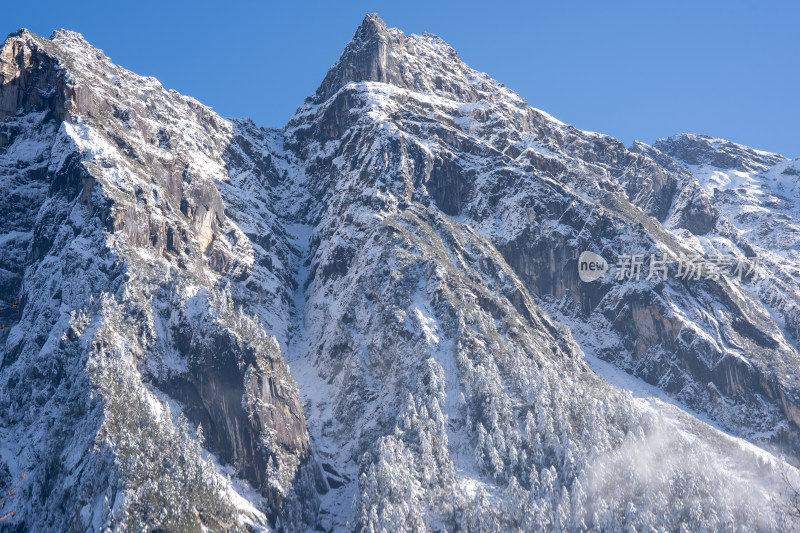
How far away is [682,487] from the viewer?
156m

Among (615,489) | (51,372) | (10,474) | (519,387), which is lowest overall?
(10,474)

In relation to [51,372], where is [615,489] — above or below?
above

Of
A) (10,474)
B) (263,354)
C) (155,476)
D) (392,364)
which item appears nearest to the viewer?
(155,476)

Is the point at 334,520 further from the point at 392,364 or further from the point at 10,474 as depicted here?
the point at 10,474

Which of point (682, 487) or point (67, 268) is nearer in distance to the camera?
point (682, 487)

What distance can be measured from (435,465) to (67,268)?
310 feet

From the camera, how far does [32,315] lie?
177 meters

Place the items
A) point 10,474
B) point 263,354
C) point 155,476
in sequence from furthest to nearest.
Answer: point 263,354
point 10,474
point 155,476

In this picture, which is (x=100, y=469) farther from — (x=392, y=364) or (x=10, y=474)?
(x=392, y=364)

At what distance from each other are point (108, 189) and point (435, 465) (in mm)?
105206

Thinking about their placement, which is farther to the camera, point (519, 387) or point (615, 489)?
point (519, 387)

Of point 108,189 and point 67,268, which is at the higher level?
point 108,189

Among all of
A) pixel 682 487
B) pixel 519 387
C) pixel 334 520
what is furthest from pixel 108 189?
pixel 682 487

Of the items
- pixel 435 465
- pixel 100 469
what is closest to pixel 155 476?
pixel 100 469
